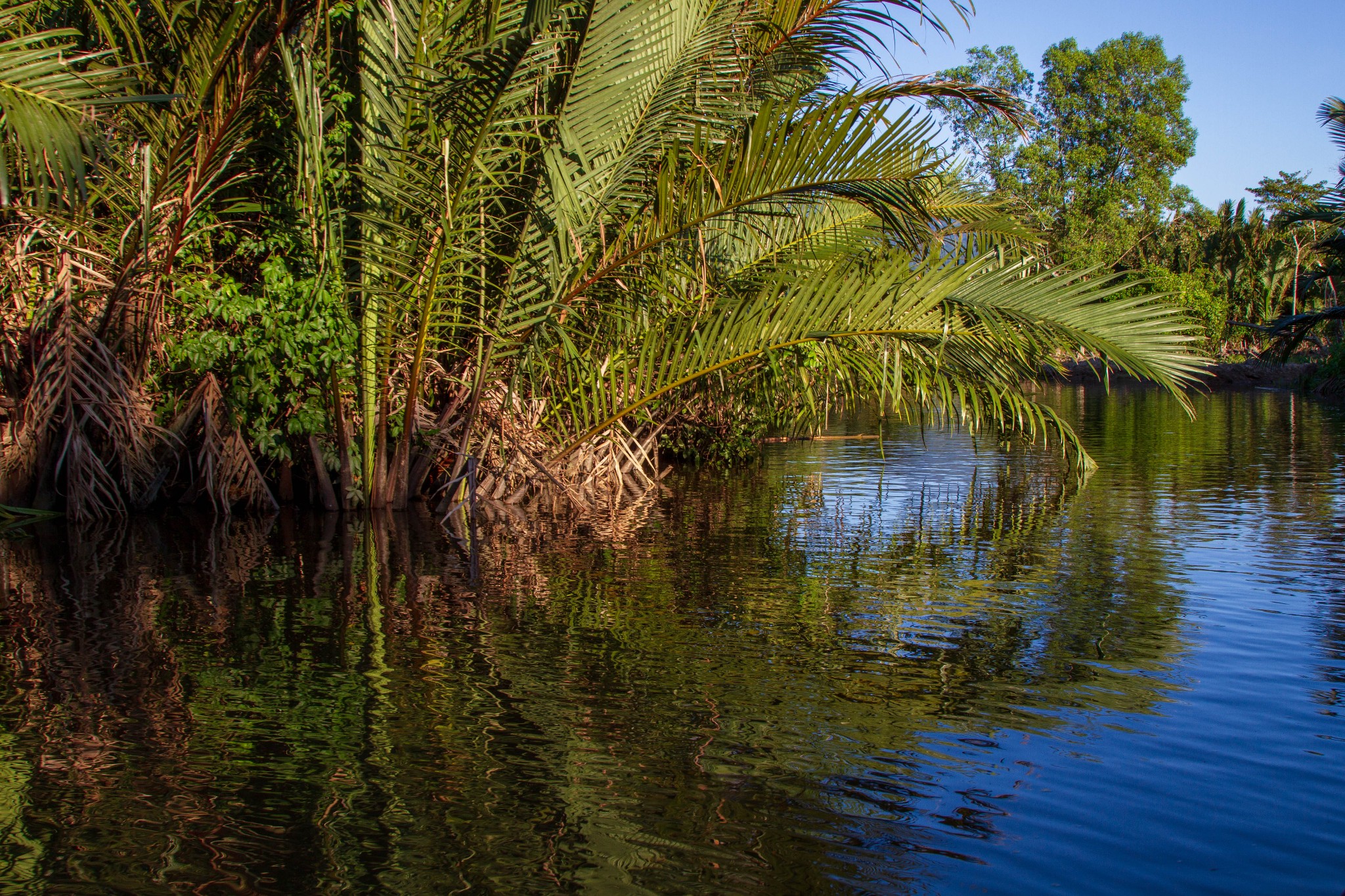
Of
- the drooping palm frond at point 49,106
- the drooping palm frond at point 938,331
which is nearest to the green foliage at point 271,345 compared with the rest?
the drooping palm frond at point 938,331

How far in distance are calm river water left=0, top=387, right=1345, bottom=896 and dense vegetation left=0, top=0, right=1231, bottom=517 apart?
1262mm

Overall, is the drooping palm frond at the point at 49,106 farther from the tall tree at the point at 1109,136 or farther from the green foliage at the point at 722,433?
the tall tree at the point at 1109,136

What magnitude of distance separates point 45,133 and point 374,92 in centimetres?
378

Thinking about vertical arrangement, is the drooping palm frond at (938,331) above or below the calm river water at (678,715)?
above

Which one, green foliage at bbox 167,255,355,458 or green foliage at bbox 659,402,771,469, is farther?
green foliage at bbox 659,402,771,469

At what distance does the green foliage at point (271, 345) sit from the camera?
7664mm

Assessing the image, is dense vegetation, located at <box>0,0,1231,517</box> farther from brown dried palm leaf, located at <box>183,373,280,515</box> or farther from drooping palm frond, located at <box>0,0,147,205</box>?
drooping palm frond, located at <box>0,0,147,205</box>

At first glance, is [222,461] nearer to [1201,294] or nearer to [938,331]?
[938,331]

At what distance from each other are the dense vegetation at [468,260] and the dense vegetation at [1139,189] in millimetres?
33991

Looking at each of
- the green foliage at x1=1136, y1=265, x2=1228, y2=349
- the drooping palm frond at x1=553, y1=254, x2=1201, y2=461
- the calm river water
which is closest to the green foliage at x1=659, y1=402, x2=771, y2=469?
the drooping palm frond at x1=553, y1=254, x2=1201, y2=461

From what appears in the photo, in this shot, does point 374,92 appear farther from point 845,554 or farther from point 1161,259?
point 1161,259

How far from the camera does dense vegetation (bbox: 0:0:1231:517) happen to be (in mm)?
6648

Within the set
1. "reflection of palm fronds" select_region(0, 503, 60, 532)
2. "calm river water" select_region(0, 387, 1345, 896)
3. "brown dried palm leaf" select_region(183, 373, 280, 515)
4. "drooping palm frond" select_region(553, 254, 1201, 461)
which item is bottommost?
"calm river water" select_region(0, 387, 1345, 896)

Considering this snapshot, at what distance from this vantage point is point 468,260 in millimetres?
7387
